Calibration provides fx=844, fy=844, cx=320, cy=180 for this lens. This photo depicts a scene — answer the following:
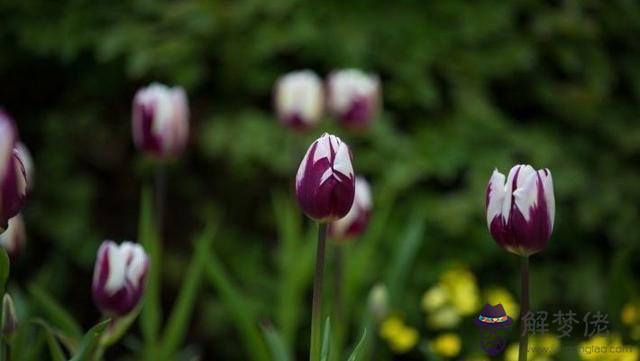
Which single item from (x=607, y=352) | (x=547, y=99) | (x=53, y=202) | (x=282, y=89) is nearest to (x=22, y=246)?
(x=282, y=89)

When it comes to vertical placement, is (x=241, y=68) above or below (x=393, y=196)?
above

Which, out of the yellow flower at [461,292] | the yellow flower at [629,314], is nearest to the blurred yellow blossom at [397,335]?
the yellow flower at [461,292]

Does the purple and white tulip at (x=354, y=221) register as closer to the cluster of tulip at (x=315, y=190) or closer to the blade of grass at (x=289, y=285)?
the cluster of tulip at (x=315, y=190)

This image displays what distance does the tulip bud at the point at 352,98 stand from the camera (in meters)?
1.89

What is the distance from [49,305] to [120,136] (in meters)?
1.36

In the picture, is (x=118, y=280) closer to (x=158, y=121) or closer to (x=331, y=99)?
(x=158, y=121)

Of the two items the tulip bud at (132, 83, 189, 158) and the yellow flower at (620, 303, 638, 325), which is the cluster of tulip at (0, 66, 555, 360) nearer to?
the tulip bud at (132, 83, 189, 158)

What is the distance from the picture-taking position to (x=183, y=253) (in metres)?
2.63

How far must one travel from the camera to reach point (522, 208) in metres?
1.05

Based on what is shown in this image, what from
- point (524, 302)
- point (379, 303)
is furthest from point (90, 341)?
point (379, 303)

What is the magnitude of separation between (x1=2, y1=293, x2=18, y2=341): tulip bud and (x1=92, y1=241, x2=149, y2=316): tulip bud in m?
0.12

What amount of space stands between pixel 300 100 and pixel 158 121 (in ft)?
1.16

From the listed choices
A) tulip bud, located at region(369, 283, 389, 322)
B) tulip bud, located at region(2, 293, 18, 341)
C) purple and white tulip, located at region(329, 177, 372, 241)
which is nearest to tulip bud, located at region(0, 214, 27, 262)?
tulip bud, located at region(2, 293, 18, 341)

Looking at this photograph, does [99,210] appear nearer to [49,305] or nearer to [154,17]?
[154,17]
